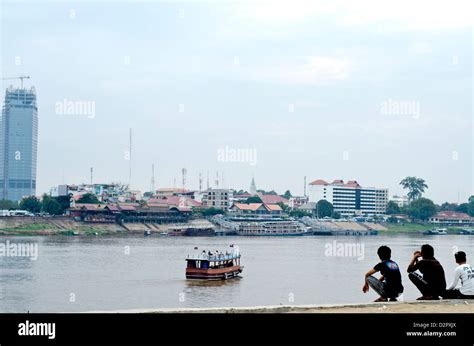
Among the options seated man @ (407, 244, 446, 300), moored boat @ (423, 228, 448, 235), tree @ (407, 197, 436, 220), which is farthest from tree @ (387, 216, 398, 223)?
seated man @ (407, 244, 446, 300)

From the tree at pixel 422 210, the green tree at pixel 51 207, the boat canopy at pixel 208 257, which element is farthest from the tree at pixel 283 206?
the boat canopy at pixel 208 257

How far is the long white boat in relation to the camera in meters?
114

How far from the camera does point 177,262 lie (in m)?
47.8

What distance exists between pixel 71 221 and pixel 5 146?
83162 mm

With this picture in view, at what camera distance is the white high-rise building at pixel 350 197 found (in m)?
146

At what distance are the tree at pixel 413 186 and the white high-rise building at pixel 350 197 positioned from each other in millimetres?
12931

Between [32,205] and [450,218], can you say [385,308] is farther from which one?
[450,218]

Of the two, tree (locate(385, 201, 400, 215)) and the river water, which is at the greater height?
tree (locate(385, 201, 400, 215))

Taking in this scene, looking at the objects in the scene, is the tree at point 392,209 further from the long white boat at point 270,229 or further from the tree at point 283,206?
the long white boat at point 270,229

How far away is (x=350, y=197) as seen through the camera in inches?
5807

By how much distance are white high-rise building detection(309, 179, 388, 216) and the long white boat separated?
27230mm

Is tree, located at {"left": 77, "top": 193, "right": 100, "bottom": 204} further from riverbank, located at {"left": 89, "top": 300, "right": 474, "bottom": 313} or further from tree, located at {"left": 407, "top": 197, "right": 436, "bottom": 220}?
riverbank, located at {"left": 89, "top": 300, "right": 474, "bottom": 313}

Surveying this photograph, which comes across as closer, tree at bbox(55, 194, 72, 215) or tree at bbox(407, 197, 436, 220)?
tree at bbox(55, 194, 72, 215)
